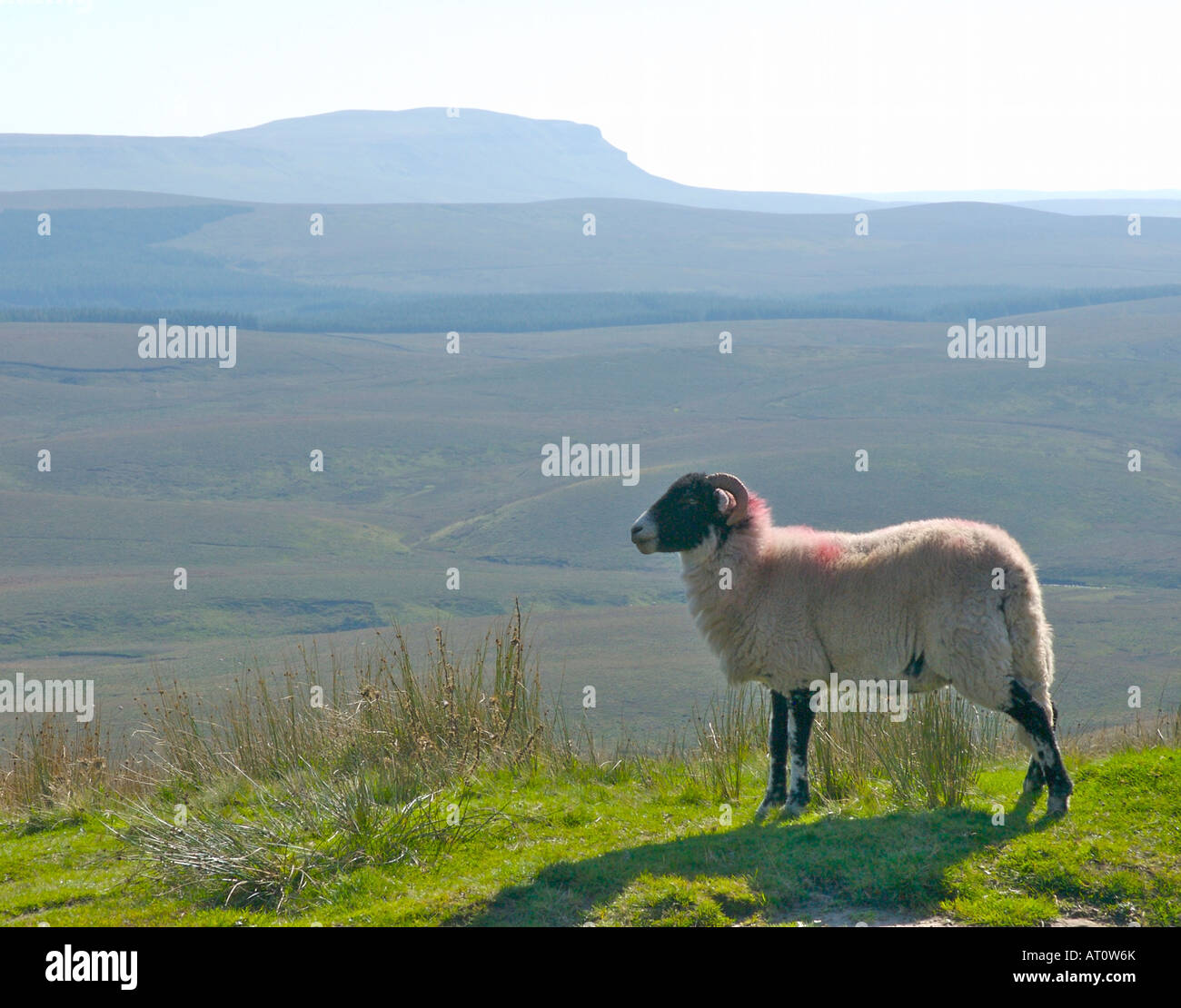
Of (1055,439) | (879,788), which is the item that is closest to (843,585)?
(879,788)

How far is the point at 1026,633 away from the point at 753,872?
7.55 ft

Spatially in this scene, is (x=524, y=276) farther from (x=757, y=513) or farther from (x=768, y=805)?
(x=768, y=805)

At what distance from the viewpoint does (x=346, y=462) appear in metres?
60.8

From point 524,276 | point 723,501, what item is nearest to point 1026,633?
point 723,501

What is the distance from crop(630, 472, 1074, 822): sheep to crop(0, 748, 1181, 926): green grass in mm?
472

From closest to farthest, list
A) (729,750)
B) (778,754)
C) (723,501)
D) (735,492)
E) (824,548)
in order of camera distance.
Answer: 1. (778,754)
2. (824,548)
3. (723,501)
4. (735,492)
5. (729,750)

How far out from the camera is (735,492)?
9.30 metres

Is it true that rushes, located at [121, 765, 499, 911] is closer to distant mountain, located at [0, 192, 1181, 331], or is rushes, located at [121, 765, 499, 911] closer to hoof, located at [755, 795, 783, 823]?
hoof, located at [755, 795, 783, 823]


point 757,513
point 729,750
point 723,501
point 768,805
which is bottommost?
point 729,750

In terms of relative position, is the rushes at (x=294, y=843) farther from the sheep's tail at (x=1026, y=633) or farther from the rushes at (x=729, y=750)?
the sheep's tail at (x=1026, y=633)

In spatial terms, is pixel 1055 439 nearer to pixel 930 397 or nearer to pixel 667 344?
pixel 930 397

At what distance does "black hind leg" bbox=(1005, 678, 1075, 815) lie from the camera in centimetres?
800

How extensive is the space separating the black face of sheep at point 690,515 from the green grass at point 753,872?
6.25 feet

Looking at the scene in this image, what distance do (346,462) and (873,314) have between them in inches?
2840
